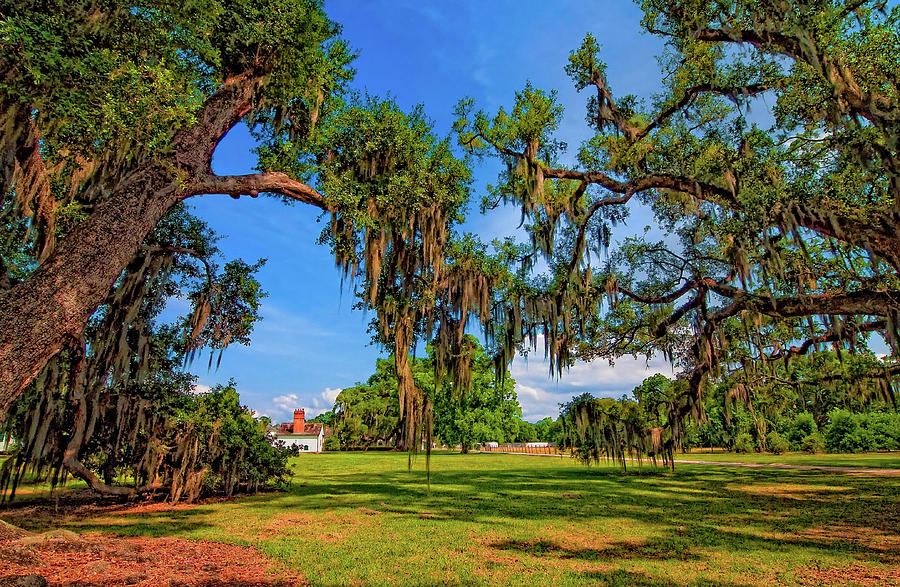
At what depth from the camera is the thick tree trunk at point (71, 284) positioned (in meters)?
5.96

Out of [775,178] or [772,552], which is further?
[775,178]

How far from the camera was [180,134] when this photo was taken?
8.27 metres

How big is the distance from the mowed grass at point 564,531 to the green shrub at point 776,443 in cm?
2837

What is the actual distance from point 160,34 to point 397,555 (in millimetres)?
9909

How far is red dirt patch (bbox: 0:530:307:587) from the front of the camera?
558cm

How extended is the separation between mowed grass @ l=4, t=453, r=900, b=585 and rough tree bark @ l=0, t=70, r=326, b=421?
441cm

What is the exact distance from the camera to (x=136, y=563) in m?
6.34

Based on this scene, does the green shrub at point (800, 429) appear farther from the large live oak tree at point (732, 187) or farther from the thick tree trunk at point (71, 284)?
the thick tree trunk at point (71, 284)

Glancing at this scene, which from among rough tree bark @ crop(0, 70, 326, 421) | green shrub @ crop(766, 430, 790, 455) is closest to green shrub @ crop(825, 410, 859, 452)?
green shrub @ crop(766, 430, 790, 455)

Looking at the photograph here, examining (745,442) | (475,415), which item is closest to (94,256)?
(475,415)

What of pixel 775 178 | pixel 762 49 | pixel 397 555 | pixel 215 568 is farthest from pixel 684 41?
pixel 215 568

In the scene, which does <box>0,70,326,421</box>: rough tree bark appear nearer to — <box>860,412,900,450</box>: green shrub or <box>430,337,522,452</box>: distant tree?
<box>430,337,522,452</box>: distant tree

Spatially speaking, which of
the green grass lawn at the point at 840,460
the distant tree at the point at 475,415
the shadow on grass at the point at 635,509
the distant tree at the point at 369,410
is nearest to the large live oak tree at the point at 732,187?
the shadow on grass at the point at 635,509

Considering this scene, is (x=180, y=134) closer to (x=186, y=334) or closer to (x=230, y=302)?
(x=230, y=302)
